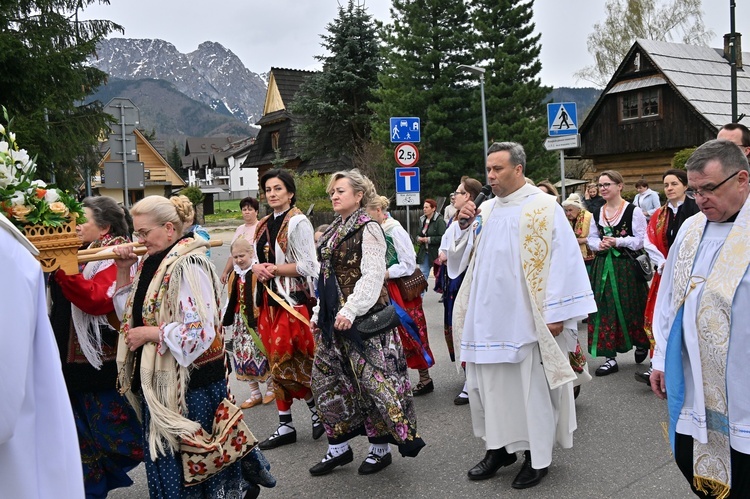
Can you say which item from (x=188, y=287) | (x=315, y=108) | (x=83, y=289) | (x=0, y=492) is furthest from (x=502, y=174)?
(x=315, y=108)

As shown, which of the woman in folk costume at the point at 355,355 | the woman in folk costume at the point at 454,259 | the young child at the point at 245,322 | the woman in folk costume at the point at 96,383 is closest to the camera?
the woman in folk costume at the point at 96,383

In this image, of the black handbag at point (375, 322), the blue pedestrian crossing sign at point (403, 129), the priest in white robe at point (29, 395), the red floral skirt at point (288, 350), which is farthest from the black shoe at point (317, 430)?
the blue pedestrian crossing sign at point (403, 129)

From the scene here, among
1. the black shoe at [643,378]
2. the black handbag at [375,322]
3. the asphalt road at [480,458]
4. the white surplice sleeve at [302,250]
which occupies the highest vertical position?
the white surplice sleeve at [302,250]

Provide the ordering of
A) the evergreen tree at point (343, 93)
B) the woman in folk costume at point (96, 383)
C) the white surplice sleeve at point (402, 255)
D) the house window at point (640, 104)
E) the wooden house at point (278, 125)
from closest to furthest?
the woman in folk costume at point (96, 383), the white surplice sleeve at point (402, 255), the evergreen tree at point (343, 93), the house window at point (640, 104), the wooden house at point (278, 125)

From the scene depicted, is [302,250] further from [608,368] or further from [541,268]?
[608,368]

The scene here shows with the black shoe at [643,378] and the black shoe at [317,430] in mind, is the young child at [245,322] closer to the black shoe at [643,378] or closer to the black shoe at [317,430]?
the black shoe at [317,430]

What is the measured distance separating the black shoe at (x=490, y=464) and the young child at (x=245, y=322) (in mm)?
1873

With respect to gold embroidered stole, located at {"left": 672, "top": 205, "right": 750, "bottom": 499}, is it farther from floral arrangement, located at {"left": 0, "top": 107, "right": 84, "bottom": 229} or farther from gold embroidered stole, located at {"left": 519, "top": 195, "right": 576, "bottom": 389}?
floral arrangement, located at {"left": 0, "top": 107, "right": 84, "bottom": 229}

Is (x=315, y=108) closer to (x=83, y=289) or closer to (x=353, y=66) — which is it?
(x=353, y=66)

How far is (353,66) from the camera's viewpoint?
30031mm

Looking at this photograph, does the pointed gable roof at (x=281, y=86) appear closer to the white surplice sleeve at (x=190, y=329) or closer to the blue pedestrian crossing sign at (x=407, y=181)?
the blue pedestrian crossing sign at (x=407, y=181)

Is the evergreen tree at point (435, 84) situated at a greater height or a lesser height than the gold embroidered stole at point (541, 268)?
greater

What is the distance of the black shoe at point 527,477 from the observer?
448 cm

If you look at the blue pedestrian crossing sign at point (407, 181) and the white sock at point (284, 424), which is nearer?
the white sock at point (284, 424)
